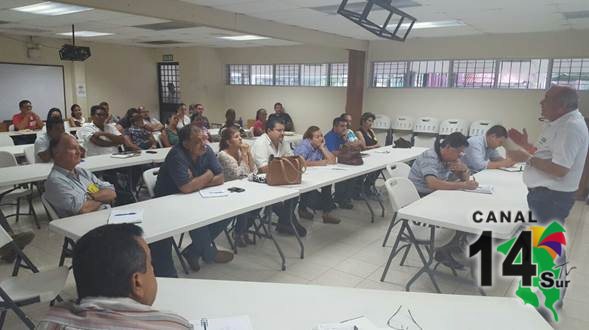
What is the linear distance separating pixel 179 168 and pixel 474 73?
22.0 feet

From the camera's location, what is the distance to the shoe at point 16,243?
118 inches

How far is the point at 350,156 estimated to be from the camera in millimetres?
4746

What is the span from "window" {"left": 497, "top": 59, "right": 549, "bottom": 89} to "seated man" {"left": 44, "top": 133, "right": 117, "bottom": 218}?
730 cm

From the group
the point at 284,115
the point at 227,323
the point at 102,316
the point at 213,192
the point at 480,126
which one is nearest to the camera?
the point at 102,316

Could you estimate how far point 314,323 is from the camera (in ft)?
4.82

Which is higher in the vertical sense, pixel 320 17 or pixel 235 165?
pixel 320 17

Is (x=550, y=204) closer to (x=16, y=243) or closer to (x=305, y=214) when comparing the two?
(x=305, y=214)

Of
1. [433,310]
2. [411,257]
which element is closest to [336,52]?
[411,257]

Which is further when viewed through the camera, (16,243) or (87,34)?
(87,34)

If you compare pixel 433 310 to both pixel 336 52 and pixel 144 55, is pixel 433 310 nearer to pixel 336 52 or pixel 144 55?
pixel 336 52

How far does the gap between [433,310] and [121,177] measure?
200 inches

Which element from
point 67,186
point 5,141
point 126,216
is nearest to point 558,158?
point 126,216

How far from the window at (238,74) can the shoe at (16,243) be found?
27.0 feet

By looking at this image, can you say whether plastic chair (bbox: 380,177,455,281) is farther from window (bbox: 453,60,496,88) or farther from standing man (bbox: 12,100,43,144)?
standing man (bbox: 12,100,43,144)
